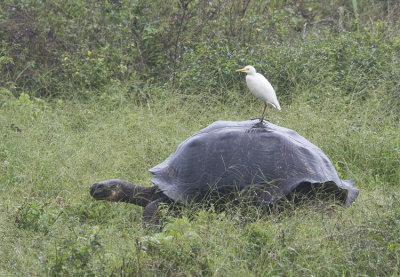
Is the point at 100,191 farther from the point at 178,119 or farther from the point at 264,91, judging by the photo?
the point at 178,119

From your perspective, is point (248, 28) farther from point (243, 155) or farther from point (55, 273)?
point (55, 273)

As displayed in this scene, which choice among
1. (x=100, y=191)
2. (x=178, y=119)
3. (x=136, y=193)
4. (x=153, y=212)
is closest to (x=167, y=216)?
(x=153, y=212)

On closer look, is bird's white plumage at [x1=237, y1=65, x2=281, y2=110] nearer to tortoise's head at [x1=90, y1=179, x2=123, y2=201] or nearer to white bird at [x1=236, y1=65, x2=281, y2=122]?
white bird at [x1=236, y1=65, x2=281, y2=122]

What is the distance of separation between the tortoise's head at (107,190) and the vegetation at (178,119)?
135mm

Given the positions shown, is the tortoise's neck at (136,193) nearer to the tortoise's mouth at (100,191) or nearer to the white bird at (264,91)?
the tortoise's mouth at (100,191)

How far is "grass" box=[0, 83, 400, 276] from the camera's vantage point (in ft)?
10.3

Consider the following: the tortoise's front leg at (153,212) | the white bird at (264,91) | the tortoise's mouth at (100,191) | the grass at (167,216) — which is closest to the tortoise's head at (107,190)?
the tortoise's mouth at (100,191)

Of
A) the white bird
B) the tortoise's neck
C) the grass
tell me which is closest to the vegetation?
the grass

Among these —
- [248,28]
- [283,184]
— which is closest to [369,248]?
[283,184]

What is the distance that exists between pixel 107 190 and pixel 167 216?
22.5 inches

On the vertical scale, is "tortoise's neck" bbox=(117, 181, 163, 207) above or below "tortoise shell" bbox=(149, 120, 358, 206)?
below

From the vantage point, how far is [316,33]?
792 cm

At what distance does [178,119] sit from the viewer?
20.4 feet

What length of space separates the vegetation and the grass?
0.5 inches
